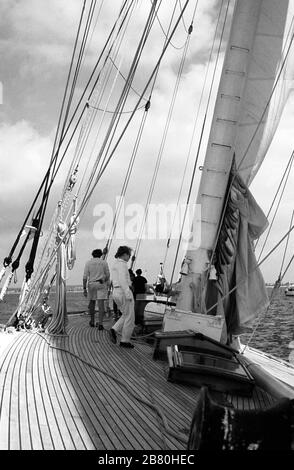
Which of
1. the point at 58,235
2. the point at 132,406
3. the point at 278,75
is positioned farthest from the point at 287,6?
the point at 132,406

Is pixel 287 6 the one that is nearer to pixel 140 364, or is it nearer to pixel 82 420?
pixel 140 364

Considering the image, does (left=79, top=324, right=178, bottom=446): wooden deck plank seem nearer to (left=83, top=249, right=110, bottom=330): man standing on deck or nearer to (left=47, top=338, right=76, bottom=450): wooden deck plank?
(left=47, top=338, right=76, bottom=450): wooden deck plank

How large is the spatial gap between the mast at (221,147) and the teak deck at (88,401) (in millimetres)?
1900

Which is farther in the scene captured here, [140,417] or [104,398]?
[104,398]

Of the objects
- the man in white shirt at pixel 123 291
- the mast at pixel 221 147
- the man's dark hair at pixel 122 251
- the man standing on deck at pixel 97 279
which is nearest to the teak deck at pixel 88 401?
the man in white shirt at pixel 123 291

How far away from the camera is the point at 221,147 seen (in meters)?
7.88

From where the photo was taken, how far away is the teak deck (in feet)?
10.2

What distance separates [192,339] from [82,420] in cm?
285

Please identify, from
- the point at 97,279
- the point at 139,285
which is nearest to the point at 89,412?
the point at 97,279

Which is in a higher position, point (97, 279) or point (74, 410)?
point (97, 279)

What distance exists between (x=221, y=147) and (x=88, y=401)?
5084 mm

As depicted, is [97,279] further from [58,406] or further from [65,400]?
[58,406]

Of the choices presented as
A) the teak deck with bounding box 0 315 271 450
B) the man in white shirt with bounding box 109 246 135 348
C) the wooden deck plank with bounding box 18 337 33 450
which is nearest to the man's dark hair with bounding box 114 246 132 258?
the man in white shirt with bounding box 109 246 135 348
